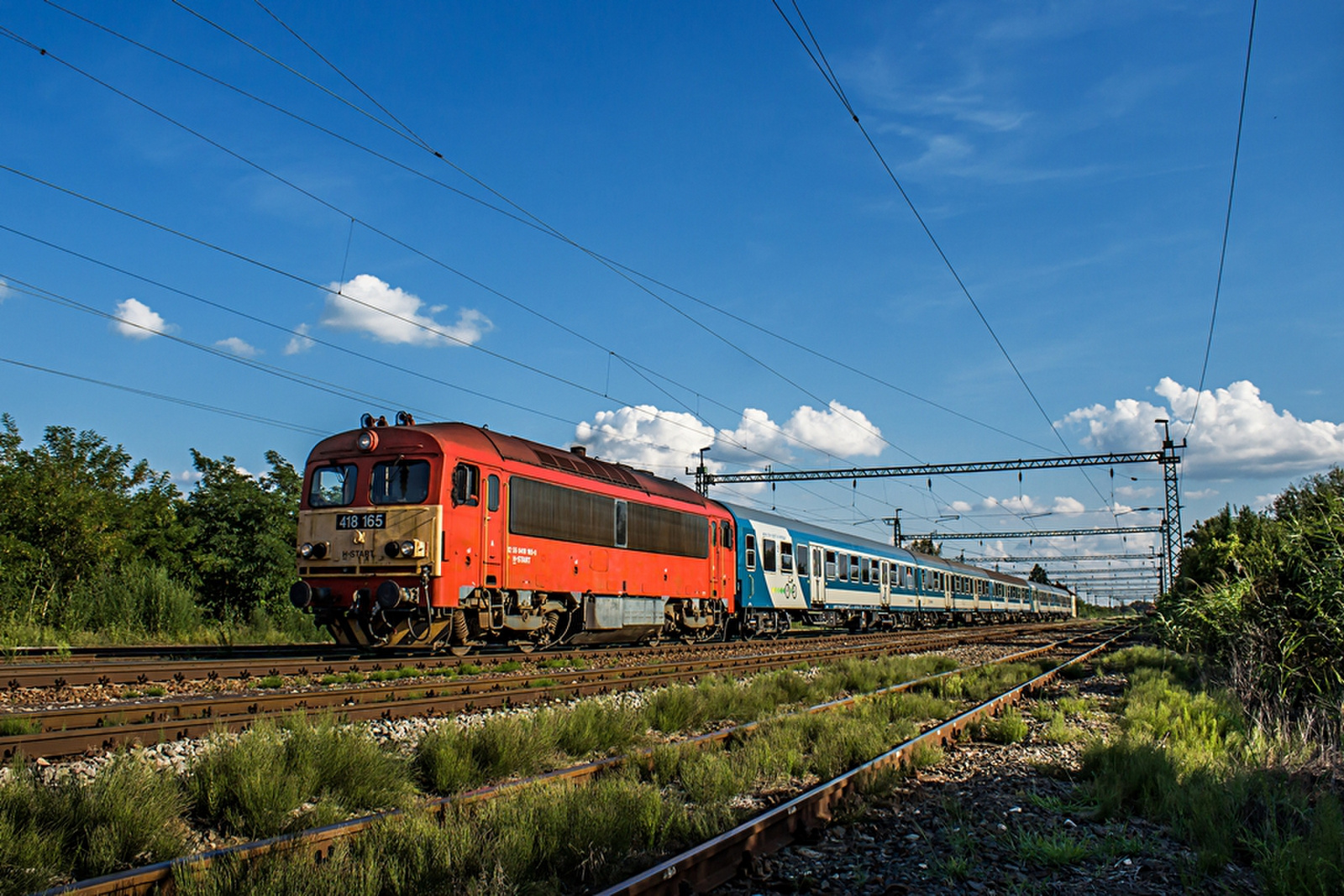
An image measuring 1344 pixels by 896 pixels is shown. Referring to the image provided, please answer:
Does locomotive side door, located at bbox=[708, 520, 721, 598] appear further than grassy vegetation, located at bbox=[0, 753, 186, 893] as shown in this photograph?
Yes

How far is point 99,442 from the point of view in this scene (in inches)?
861

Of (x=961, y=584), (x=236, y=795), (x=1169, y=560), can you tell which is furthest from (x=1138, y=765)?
(x=1169, y=560)

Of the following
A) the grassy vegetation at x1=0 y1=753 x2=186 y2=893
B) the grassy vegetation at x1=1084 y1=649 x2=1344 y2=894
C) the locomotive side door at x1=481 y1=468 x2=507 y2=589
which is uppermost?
the locomotive side door at x1=481 y1=468 x2=507 y2=589

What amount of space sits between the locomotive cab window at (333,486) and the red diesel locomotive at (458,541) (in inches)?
0.8

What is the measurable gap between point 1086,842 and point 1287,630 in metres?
7.10

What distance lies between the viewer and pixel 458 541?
45.6 feet

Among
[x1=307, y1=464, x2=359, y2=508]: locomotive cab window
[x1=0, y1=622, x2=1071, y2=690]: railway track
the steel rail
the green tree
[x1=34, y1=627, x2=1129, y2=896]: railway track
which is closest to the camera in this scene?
[x1=34, y1=627, x2=1129, y2=896]: railway track

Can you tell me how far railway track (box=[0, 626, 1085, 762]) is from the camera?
6930mm

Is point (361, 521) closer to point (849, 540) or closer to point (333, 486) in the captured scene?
point (333, 486)

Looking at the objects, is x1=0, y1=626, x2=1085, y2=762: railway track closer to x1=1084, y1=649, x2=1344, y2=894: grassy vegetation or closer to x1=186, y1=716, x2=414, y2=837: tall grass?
x1=186, y1=716, x2=414, y2=837: tall grass

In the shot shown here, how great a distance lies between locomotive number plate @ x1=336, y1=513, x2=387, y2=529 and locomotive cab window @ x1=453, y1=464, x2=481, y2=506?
120 centimetres

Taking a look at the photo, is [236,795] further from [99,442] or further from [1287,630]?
[99,442]

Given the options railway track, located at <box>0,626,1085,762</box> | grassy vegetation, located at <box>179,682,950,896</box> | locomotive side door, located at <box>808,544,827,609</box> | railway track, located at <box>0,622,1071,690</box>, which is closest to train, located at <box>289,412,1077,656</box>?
railway track, located at <box>0,622,1071,690</box>

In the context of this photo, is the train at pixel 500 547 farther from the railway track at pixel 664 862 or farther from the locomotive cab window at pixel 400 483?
the railway track at pixel 664 862
